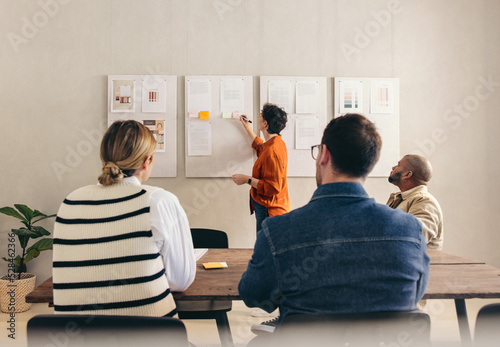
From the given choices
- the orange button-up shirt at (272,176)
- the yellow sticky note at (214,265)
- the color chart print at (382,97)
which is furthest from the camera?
the color chart print at (382,97)

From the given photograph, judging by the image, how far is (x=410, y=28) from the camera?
12.0 feet

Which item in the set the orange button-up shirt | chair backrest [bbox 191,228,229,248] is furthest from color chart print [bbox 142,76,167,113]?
chair backrest [bbox 191,228,229,248]

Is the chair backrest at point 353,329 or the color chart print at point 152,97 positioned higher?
the color chart print at point 152,97

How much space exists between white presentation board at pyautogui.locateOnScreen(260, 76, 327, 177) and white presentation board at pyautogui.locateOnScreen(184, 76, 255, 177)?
0.95 ft

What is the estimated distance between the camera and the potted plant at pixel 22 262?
319 centimetres

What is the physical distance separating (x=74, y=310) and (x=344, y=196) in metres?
0.90

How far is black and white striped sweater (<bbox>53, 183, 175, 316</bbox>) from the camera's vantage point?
1.16 metres

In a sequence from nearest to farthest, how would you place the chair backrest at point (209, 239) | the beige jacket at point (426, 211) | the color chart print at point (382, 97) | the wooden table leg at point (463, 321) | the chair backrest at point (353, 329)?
1. the chair backrest at point (353, 329)
2. the wooden table leg at point (463, 321)
3. the beige jacket at point (426, 211)
4. the chair backrest at point (209, 239)
5. the color chart print at point (382, 97)

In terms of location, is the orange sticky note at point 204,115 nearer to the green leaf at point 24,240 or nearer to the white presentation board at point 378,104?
the white presentation board at point 378,104

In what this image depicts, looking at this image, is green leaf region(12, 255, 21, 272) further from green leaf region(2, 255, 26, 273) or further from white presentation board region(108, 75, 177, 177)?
white presentation board region(108, 75, 177, 177)

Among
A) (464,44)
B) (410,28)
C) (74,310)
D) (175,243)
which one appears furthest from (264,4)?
(74,310)

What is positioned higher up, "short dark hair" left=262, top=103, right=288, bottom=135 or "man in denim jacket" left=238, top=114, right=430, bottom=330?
"short dark hair" left=262, top=103, right=288, bottom=135

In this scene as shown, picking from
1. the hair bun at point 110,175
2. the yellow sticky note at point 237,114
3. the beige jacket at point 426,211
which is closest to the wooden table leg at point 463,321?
the beige jacket at point 426,211

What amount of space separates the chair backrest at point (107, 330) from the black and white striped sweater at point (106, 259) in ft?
0.65
